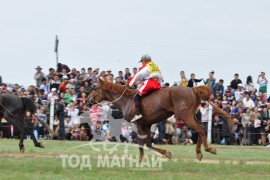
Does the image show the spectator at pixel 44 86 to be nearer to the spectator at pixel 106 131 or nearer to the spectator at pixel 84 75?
the spectator at pixel 84 75

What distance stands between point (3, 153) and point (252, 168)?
6.64 m

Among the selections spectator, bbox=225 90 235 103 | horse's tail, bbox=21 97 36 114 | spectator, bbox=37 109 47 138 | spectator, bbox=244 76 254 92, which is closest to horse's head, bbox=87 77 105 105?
horse's tail, bbox=21 97 36 114

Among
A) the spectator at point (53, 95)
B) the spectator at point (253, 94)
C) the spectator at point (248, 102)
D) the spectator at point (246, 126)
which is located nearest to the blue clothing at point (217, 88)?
the spectator at point (253, 94)

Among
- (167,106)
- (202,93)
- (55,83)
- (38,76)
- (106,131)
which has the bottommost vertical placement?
(106,131)

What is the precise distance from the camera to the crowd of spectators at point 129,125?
77.3 feet

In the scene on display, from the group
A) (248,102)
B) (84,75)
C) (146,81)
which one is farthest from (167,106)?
(84,75)

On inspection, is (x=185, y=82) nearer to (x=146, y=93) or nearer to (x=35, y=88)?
(x=35, y=88)

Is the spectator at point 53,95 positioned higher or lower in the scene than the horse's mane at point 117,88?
higher

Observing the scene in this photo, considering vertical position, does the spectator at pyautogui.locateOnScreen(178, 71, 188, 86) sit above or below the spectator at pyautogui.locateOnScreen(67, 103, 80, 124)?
above

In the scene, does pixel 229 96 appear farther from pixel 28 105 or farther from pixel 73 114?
pixel 28 105

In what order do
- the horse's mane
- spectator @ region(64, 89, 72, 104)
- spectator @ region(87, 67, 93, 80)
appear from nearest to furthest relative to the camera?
the horse's mane
spectator @ region(64, 89, 72, 104)
spectator @ region(87, 67, 93, 80)

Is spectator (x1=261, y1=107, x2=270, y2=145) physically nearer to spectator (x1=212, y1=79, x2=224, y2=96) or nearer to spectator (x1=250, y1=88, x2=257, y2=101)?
spectator (x1=250, y1=88, x2=257, y2=101)

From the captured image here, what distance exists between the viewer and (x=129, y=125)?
23.2 meters

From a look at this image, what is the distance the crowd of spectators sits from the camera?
2355cm
